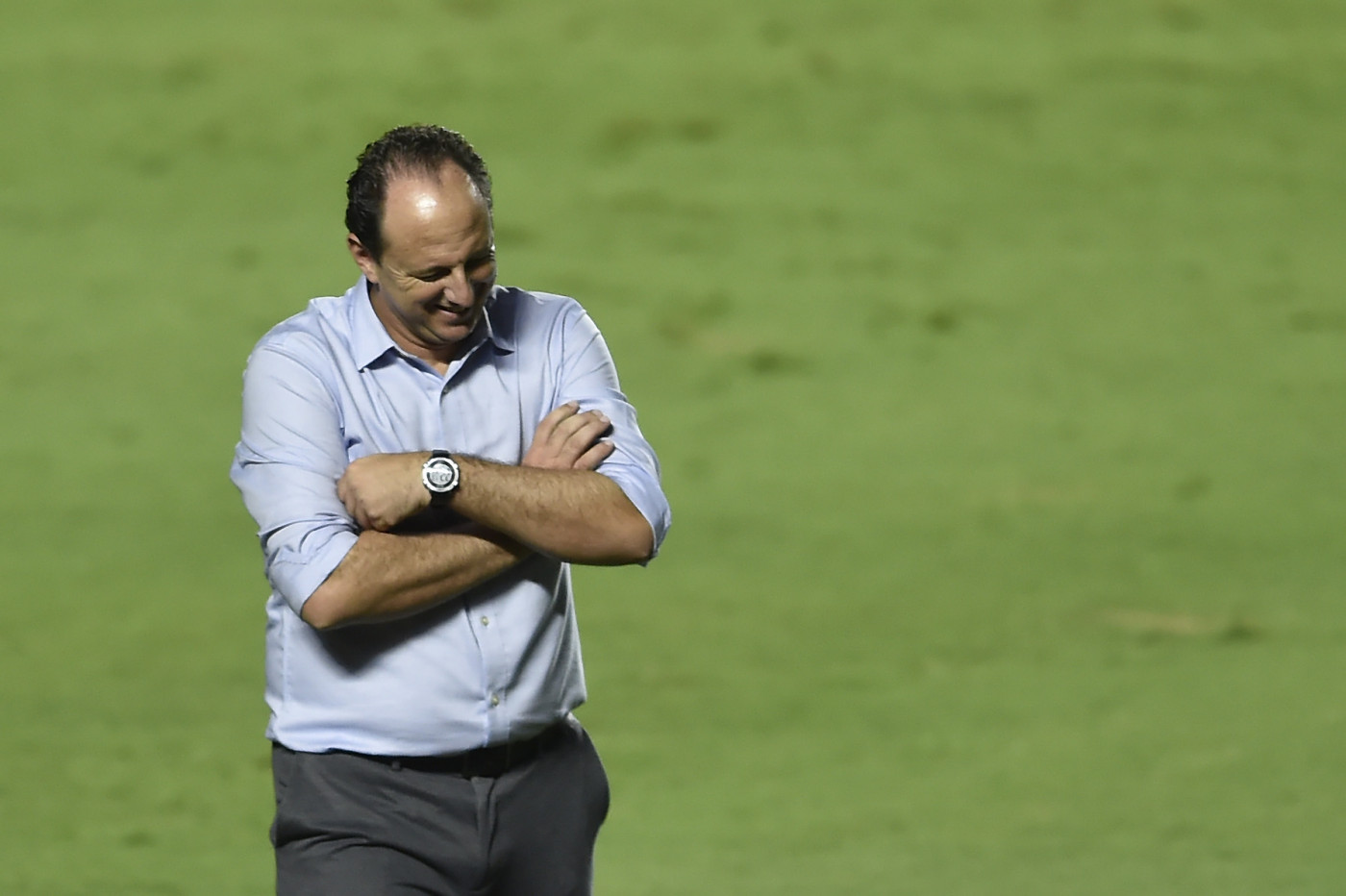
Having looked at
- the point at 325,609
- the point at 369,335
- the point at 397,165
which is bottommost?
the point at 325,609

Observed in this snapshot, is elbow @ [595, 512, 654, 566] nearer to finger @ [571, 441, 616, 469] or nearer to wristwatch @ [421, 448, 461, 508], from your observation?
finger @ [571, 441, 616, 469]

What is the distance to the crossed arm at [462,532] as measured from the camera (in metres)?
3.10

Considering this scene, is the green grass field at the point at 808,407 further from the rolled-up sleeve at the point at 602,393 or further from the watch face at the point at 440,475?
the watch face at the point at 440,475

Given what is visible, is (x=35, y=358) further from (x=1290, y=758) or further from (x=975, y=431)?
(x=1290, y=758)

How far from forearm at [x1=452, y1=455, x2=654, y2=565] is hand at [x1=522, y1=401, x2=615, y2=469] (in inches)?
1.4

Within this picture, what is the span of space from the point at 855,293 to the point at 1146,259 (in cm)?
162

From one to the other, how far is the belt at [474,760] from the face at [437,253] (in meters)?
0.64

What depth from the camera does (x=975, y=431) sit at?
983cm

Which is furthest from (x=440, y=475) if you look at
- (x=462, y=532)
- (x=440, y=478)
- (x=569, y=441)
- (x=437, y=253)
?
(x=437, y=253)

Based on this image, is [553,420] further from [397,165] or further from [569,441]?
[397,165]

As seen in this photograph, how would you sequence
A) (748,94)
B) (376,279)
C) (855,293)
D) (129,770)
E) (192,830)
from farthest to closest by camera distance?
(748,94)
(855,293)
(129,770)
(192,830)
(376,279)

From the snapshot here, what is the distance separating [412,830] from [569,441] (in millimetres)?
642

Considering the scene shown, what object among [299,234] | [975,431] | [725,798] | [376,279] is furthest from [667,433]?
[376,279]

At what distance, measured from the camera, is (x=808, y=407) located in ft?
32.9
